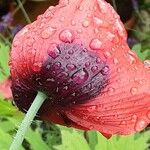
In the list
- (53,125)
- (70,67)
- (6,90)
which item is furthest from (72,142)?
(70,67)

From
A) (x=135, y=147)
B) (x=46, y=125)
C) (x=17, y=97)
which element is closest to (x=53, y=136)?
(x=46, y=125)

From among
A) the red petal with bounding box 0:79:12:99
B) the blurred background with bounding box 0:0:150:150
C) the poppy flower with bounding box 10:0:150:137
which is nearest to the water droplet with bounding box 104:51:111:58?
the poppy flower with bounding box 10:0:150:137

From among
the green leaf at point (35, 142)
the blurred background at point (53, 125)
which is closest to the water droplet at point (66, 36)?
the blurred background at point (53, 125)

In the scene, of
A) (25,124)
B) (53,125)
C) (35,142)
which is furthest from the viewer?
(53,125)

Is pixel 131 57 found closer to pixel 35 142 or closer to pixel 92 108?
pixel 92 108

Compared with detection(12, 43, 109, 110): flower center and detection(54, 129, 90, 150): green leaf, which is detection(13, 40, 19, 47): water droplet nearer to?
detection(12, 43, 109, 110): flower center

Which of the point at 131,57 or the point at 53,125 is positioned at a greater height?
the point at 131,57
